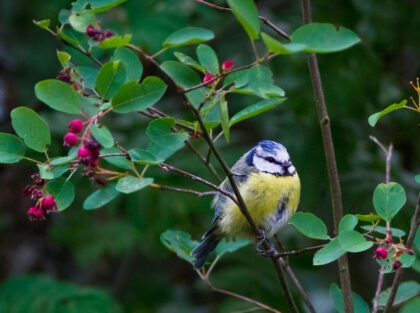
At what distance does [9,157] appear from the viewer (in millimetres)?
1429

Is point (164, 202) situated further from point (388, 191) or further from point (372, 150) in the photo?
point (388, 191)

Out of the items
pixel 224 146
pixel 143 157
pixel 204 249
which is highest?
pixel 143 157

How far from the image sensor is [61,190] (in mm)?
1446

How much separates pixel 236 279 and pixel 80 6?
2215 mm

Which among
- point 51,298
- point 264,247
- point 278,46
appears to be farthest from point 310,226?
point 51,298

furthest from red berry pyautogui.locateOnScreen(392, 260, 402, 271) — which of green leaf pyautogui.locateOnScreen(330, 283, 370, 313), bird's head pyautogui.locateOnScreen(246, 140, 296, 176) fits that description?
bird's head pyautogui.locateOnScreen(246, 140, 296, 176)

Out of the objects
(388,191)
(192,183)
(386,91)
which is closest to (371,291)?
(386,91)

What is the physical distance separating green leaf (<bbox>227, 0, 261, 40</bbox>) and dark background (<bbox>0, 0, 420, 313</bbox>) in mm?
1744

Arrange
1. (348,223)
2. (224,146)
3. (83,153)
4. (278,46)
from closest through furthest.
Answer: (278,46) → (83,153) → (348,223) → (224,146)

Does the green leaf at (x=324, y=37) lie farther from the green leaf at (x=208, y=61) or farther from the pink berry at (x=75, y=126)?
the pink berry at (x=75, y=126)

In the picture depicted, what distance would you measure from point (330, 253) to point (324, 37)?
1.65ft

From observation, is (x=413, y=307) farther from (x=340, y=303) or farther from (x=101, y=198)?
(x=101, y=198)

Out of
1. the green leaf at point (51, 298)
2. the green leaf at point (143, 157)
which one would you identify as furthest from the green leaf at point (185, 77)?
the green leaf at point (51, 298)

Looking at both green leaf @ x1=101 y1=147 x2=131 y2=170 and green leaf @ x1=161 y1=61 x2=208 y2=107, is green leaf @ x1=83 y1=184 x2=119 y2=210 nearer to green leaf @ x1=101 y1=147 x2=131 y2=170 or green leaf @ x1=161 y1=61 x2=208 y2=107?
green leaf @ x1=101 y1=147 x2=131 y2=170
